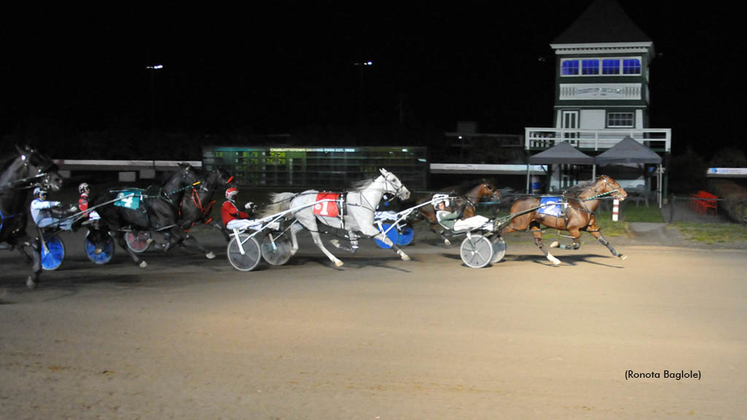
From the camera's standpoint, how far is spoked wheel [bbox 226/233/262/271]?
37.7ft

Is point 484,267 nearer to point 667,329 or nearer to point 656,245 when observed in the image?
point 667,329

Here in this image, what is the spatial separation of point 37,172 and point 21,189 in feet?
1.07

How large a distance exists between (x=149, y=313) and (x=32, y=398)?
2850 millimetres

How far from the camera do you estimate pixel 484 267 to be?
1184 centimetres

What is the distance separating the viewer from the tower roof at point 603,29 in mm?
30750

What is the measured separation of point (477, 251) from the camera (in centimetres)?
1176

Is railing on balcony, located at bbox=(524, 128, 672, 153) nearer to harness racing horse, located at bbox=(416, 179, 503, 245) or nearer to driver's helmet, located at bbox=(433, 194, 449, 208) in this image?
harness racing horse, located at bbox=(416, 179, 503, 245)

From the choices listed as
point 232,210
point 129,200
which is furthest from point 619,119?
point 129,200

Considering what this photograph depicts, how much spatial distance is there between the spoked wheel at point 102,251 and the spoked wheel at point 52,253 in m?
0.73

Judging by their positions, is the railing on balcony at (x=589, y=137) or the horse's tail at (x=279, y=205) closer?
the horse's tail at (x=279, y=205)

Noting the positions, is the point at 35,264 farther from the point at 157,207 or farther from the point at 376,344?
the point at 376,344

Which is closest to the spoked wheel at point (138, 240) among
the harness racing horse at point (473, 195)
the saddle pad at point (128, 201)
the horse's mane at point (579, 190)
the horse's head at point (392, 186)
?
the saddle pad at point (128, 201)

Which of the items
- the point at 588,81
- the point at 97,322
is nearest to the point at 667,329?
the point at 97,322

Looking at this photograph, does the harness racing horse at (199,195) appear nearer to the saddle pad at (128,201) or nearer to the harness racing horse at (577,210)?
the saddle pad at (128,201)
